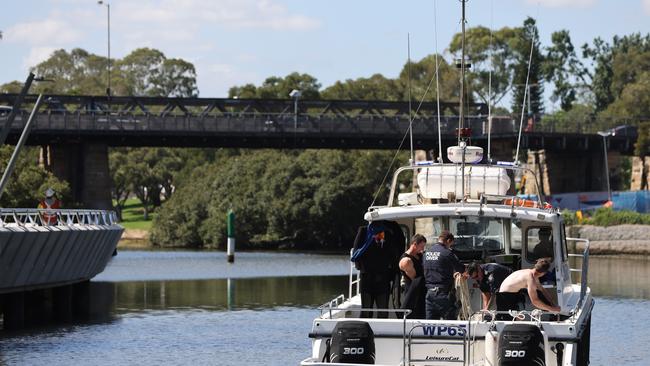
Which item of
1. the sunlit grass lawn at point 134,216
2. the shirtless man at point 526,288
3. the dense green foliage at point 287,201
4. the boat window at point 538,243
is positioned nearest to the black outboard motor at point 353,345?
the shirtless man at point 526,288

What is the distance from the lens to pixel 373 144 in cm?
12169

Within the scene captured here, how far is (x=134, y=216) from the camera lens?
560ft

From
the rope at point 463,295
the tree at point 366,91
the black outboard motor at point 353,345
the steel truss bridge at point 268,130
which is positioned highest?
the tree at point 366,91

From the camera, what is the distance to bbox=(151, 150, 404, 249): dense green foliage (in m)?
121

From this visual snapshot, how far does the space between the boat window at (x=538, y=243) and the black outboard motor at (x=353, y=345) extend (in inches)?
207

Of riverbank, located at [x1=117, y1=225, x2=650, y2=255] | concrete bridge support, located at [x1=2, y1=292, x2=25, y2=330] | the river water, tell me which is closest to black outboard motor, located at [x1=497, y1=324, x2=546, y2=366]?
the river water

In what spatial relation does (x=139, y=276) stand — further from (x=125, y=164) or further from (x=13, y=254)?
(x=125, y=164)

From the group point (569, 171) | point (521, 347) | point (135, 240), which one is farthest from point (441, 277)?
point (135, 240)

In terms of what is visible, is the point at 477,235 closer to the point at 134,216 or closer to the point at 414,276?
the point at 414,276

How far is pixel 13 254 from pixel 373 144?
81046 mm

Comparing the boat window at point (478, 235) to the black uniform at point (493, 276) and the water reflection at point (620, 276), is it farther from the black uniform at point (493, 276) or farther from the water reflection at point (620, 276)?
the water reflection at point (620, 276)

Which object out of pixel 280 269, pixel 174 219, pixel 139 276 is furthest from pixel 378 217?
pixel 174 219

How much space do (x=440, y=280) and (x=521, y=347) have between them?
297 cm

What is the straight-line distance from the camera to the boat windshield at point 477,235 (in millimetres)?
29047
